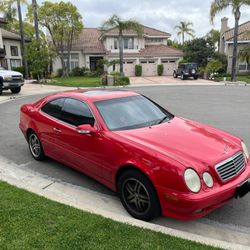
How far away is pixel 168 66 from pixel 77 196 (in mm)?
39991

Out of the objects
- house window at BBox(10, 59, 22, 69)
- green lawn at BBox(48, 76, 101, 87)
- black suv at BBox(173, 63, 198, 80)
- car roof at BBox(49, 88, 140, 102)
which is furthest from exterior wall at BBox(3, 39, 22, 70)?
car roof at BBox(49, 88, 140, 102)

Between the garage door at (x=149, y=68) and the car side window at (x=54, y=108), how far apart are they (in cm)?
3722

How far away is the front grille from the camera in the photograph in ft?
11.7

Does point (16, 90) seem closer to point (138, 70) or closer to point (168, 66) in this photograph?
point (138, 70)

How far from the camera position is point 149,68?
139 feet

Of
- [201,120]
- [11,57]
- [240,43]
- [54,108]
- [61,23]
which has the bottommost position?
[201,120]

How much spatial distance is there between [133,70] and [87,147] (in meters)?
38.1

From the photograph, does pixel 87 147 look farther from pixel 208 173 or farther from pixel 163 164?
pixel 208 173

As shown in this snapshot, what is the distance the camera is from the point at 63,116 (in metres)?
5.12

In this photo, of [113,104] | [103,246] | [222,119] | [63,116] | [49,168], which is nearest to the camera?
[103,246]

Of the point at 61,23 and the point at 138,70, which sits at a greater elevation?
the point at 61,23

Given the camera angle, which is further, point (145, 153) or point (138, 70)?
point (138, 70)

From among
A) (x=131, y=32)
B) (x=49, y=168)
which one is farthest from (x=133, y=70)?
(x=49, y=168)

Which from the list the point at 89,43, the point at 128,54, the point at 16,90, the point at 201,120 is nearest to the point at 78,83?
the point at 16,90
